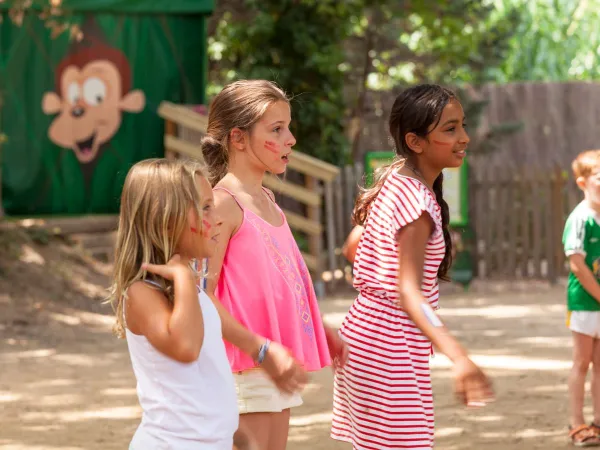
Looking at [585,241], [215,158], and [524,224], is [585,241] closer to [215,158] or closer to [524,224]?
[215,158]

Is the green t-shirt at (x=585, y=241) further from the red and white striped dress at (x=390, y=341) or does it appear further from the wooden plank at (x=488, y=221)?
the wooden plank at (x=488, y=221)

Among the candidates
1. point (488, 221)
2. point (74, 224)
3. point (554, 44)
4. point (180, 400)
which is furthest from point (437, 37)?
point (180, 400)

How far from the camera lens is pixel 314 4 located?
14.1 meters

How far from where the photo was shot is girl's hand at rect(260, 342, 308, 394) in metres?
3.38


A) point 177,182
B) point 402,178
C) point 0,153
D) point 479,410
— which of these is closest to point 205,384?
point 177,182

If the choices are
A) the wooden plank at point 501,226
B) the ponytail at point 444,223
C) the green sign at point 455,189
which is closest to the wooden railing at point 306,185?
the green sign at point 455,189

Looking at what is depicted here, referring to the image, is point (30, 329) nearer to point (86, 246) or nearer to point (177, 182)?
point (86, 246)

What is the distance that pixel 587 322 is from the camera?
588 centimetres

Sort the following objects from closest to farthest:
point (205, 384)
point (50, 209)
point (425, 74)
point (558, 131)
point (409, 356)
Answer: point (205, 384) → point (409, 356) → point (50, 209) → point (425, 74) → point (558, 131)

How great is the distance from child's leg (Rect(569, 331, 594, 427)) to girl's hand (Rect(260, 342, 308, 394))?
285cm

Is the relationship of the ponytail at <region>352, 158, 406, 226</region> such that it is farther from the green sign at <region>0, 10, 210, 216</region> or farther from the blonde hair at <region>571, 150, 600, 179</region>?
the green sign at <region>0, 10, 210, 216</region>

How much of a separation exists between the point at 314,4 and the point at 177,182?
37.1 feet

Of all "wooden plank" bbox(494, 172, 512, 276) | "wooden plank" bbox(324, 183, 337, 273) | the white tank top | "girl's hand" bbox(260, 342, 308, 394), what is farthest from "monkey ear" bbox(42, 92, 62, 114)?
the white tank top

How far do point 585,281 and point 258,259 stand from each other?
8.51ft
